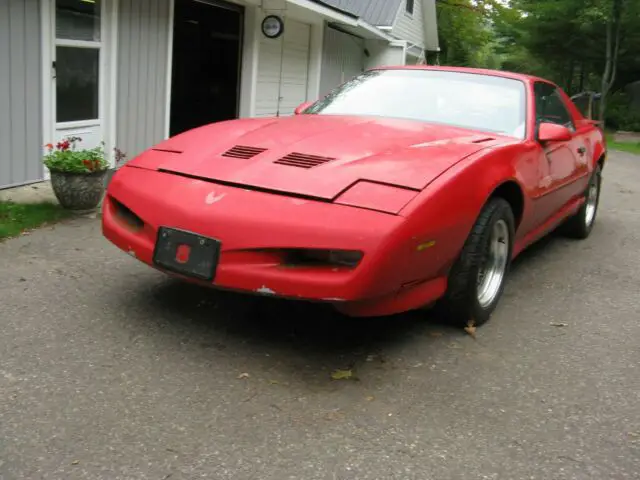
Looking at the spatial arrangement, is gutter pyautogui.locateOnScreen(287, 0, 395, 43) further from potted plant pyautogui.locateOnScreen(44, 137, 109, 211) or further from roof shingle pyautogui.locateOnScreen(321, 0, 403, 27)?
potted plant pyautogui.locateOnScreen(44, 137, 109, 211)

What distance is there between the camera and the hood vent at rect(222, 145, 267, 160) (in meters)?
3.67

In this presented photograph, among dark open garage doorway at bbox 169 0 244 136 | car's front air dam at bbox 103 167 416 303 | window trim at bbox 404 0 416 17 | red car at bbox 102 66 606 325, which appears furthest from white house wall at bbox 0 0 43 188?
window trim at bbox 404 0 416 17

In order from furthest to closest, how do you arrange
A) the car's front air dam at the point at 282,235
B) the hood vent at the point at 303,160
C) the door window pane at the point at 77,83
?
the door window pane at the point at 77,83 < the hood vent at the point at 303,160 < the car's front air dam at the point at 282,235

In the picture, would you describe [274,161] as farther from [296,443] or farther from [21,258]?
[21,258]

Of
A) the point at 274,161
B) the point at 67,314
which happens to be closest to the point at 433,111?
the point at 274,161

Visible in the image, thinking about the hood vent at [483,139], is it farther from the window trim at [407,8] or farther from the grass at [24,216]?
the window trim at [407,8]

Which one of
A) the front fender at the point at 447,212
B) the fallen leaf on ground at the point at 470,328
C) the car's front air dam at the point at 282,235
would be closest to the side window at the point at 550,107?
the front fender at the point at 447,212

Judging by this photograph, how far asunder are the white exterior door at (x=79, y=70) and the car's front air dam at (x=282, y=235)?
4.43 m

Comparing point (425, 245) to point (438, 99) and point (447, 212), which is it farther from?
point (438, 99)

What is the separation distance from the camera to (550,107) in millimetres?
5371

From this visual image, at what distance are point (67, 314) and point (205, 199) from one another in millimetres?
A: 1124

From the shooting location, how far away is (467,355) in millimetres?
3584

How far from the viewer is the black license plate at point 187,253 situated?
318 centimetres

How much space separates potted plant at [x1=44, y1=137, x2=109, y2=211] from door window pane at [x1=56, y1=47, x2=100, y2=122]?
4.58 feet
